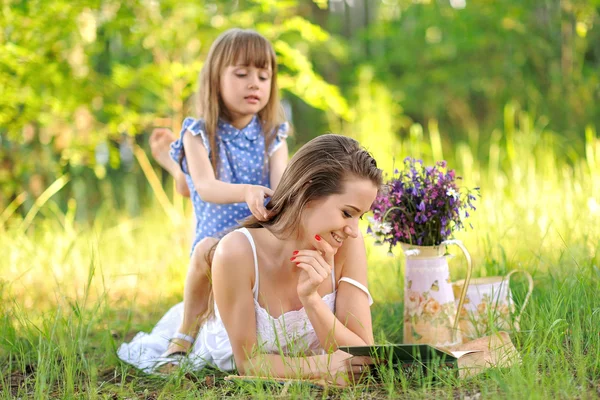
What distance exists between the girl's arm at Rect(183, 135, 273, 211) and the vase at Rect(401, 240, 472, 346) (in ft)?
2.09

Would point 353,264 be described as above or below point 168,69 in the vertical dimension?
below

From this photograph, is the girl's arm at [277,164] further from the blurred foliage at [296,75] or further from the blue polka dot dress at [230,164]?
the blurred foliage at [296,75]

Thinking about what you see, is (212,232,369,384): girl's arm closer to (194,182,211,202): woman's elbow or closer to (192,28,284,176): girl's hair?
(194,182,211,202): woman's elbow

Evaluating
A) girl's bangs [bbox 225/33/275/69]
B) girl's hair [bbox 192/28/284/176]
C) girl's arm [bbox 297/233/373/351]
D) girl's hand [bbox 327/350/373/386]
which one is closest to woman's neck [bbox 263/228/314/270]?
girl's arm [bbox 297/233/373/351]

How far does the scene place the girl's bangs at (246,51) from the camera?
2830mm

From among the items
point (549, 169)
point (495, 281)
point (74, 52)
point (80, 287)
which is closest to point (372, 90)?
point (549, 169)

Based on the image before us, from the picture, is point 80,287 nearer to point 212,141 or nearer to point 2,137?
point 212,141

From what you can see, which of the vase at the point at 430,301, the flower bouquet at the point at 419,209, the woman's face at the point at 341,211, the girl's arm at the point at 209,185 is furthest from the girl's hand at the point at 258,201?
the vase at the point at 430,301

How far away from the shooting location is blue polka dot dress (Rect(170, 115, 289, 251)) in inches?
116

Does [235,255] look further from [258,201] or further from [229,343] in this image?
[229,343]

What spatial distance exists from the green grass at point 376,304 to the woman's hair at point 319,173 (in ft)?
1.87

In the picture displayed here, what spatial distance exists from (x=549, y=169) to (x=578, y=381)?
2876 millimetres

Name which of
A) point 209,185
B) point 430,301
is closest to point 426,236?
point 430,301

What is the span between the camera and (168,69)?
4.44 m
